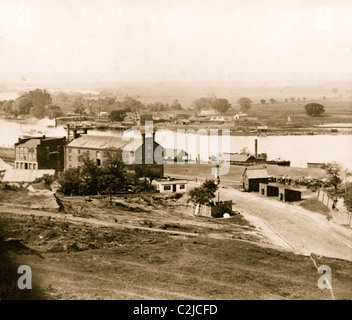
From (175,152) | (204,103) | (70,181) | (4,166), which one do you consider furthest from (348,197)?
(4,166)

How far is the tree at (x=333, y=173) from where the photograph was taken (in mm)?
8484

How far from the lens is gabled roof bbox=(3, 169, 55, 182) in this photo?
314 inches

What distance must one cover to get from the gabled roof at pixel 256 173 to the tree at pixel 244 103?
114 centimetres

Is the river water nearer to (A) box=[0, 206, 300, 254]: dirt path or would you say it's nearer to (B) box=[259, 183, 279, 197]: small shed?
(B) box=[259, 183, 279, 197]: small shed

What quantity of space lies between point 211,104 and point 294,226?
2.63m

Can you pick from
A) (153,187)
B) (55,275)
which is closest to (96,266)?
(55,275)

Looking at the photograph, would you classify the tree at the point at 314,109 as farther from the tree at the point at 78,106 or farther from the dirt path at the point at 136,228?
the tree at the point at 78,106

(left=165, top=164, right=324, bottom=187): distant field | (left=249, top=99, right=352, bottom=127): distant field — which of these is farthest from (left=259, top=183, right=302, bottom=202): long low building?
(left=249, top=99, right=352, bottom=127): distant field

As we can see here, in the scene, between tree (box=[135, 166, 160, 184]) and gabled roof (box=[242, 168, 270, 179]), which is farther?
gabled roof (box=[242, 168, 270, 179])

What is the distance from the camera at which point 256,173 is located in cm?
877

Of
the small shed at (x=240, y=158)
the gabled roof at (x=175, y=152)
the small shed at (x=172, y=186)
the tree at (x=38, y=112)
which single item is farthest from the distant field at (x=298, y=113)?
the tree at (x=38, y=112)

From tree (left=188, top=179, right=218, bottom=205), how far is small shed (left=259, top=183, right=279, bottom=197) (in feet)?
3.42

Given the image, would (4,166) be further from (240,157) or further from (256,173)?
(256,173)
